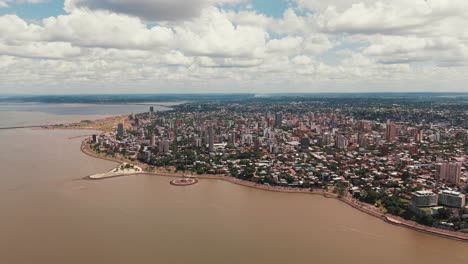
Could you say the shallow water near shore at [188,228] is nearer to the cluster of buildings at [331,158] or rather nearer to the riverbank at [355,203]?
the riverbank at [355,203]

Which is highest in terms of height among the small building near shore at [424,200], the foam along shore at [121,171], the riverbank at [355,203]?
the small building near shore at [424,200]

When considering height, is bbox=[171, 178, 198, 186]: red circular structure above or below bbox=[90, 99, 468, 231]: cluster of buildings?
below

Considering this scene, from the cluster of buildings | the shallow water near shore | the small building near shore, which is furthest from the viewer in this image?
the cluster of buildings

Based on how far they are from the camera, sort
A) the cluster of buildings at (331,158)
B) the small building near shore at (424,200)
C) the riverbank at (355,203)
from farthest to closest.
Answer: the cluster of buildings at (331,158)
the small building near shore at (424,200)
the riverbank at (355,203)

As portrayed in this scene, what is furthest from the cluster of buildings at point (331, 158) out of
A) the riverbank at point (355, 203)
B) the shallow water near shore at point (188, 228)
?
the shallow water near shore at point (188, 228)

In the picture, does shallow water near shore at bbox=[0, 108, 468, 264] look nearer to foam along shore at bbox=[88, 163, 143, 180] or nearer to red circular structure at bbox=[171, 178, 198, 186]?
red circular structure at bbox=[171, 178, 198, 186]

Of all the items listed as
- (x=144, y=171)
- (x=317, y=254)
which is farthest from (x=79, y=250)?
(x=144, y=171)

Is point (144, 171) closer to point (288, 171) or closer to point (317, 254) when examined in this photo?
point (288, 171)

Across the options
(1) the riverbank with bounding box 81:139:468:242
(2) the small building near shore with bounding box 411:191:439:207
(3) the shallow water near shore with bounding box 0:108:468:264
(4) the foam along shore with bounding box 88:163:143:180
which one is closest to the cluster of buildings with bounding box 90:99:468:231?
(2) the small building near shore with bounding box 411:191:439:207
